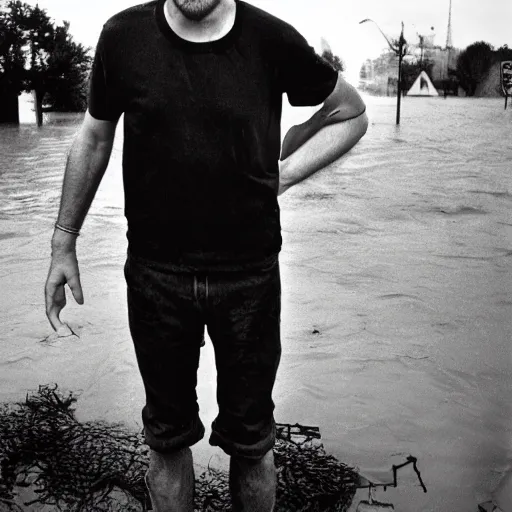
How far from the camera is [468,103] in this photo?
20594 millimetres

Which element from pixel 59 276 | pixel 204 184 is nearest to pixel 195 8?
pixel 204 184

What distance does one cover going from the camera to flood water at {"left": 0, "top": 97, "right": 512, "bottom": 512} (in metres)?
2.56

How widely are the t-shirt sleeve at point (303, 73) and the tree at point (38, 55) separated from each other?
38.7 feet

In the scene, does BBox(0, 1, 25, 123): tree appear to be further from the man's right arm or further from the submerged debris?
→ the man's right arm

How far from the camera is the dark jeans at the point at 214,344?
1485mm

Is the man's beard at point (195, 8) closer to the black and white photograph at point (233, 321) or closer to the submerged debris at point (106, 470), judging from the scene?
the black and white photograph at point (233, 321)

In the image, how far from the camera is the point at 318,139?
61.6 inches

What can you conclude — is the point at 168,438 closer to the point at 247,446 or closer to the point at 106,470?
the point at 247,446

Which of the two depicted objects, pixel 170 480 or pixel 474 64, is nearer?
pixel 170 480

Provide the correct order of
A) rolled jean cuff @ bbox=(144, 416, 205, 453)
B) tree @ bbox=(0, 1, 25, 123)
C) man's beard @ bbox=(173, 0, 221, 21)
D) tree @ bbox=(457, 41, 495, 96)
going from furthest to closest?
tree @ bbox=(457, 41, 495, 96) < tree @ bbox=(0, 1, 25, 123) < rolled jean cuff @ bbox=(144, 416, 205, 453) < man's beard @ bbox=(173, 0, 221, 21)

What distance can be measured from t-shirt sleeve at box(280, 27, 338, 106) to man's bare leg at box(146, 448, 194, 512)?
37.2 inches

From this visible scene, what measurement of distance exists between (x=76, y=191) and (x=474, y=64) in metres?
14.8

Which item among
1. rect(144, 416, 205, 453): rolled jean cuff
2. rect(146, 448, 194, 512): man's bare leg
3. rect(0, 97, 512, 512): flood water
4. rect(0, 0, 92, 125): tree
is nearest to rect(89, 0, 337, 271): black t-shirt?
rect(144, 416, 205, 453): rolled jean cuff

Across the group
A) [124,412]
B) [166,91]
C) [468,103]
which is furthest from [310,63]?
[468,103]
